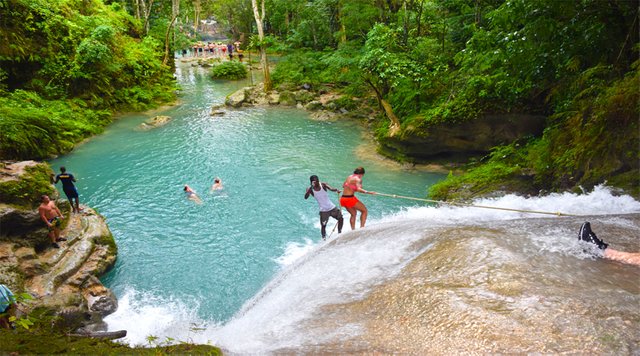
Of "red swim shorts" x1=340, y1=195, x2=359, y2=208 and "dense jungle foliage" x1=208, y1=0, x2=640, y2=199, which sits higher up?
"dense jungle foliage" x1=208, y1=0, x2=640, y2=199

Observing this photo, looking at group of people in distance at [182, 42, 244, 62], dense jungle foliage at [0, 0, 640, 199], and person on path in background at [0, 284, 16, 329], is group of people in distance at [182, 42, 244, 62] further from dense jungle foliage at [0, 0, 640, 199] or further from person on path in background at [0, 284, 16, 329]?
person on path in background at [0, 284, 16, 329]

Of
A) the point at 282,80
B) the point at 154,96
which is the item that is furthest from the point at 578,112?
the point at 154,96

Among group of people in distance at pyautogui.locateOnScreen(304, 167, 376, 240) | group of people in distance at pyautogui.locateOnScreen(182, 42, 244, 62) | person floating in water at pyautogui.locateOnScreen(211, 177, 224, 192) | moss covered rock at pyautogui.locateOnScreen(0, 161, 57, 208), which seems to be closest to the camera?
moss covered rock at pyautogui.locateOnScreen(0, 161, 57, 208)

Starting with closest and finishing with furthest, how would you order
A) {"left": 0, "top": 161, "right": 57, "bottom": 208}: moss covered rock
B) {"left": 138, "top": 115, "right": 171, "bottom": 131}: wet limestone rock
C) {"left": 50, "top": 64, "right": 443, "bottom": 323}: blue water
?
{"left": 0, "top": 161, "right": 57, "bottom": 208}: moss covered rock → {"left": 50, "top": 64, "right": 443, "bottom": 323}: blue water → {"left": 138, "top": 115, "right": 171, "bottom": 131}: wet limestone rock

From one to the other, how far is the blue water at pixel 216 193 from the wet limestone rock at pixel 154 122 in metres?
0.40

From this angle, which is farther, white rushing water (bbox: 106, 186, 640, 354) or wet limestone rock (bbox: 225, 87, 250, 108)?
wet limestone rock (bbox: 225, 87, 250, 108)

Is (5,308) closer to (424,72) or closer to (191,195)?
(191,195)

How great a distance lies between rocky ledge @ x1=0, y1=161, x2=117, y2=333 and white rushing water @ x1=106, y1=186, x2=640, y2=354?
65 cm

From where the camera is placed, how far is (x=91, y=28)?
74.0 feet

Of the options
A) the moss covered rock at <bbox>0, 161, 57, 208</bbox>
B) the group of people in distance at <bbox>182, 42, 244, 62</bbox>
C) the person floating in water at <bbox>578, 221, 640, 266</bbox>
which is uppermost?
the group of people in distance at <bbox>182, 42, 244, 62</bbox>

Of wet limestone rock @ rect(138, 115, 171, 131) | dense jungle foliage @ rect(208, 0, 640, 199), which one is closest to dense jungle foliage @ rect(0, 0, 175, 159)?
wet limestone rock @ rect(138, 115, 171, 131)

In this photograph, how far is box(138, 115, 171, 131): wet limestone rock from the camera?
67.8ft

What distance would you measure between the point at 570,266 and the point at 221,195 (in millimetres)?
10673

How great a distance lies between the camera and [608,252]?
5.40 m
